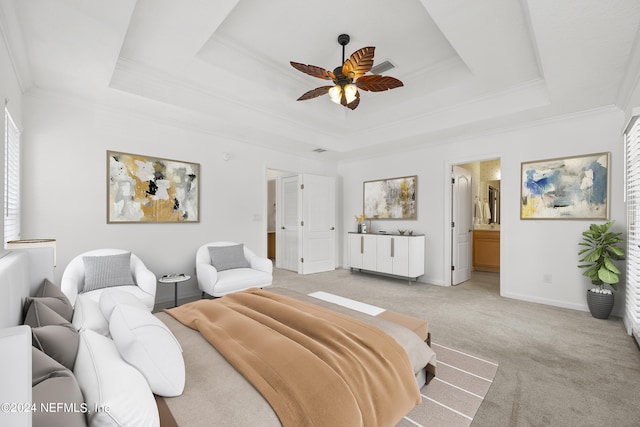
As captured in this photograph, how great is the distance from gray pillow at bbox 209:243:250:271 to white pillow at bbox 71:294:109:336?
223cm

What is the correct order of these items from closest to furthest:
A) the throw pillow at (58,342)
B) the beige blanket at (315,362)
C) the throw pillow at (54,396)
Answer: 1. the throw pillow at (54,396)
2. the throw pillow at (58,342)
3. the beige blanket at (315,362)

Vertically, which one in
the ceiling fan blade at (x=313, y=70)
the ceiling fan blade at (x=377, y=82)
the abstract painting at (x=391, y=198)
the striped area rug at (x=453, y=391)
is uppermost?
the ceiling fan blade at (x=313, y=70)

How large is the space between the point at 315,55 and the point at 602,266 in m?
4.04

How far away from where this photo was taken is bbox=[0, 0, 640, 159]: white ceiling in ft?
7.17

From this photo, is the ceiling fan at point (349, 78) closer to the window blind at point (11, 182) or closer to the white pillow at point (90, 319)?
the white pillow at point (90, 319)

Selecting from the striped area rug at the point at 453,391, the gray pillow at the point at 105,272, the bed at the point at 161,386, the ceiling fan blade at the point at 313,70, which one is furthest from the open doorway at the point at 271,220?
the bed at the point at 161,386

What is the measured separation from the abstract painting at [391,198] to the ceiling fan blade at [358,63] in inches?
119

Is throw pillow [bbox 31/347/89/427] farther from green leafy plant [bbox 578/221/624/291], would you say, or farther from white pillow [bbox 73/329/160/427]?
green leafy plant [bbox 578/221/624/291]

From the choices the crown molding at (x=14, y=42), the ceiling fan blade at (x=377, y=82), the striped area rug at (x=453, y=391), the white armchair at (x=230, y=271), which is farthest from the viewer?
the white armchair at (x=230, y=271)

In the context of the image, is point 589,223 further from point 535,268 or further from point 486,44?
point 486,44

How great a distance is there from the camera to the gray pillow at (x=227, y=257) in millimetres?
3918

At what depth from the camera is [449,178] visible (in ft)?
16.3

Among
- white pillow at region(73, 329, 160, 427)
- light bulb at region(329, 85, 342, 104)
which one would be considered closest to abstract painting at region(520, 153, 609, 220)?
light bulb at region(329, 85, 342, 104)

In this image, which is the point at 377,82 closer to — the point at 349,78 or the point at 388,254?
the point at 349,78
